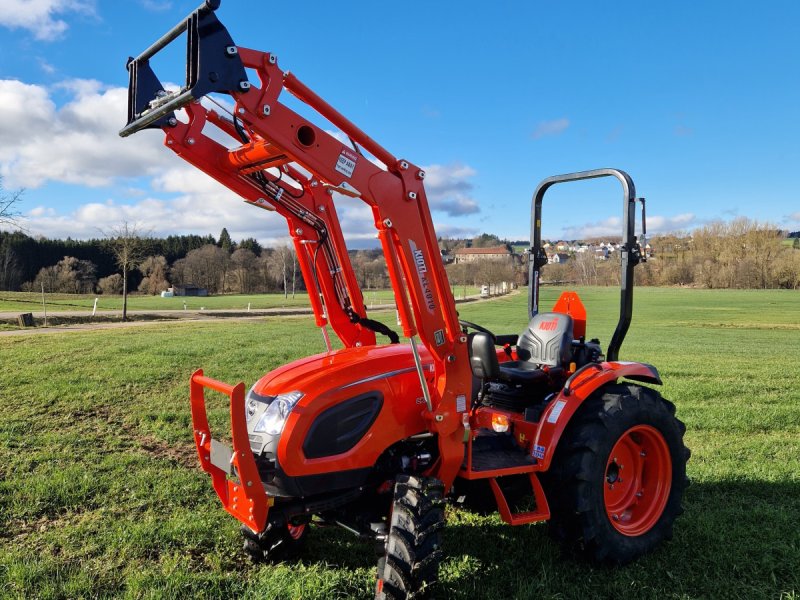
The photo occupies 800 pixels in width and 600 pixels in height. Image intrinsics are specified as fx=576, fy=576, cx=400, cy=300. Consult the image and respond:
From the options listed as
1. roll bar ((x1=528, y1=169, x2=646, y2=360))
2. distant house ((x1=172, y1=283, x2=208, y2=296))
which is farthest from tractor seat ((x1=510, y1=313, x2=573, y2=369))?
distant house ((x1=172, y1=283, x2=208, y2=296))

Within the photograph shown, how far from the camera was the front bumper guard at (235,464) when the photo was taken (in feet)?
9.62

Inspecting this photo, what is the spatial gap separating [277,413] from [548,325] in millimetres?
2244

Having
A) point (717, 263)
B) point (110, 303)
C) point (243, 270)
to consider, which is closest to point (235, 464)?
point (110, 303)

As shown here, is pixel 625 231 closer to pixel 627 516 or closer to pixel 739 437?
pixel 627 516

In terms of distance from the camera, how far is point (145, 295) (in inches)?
2835

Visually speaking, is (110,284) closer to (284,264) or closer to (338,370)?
(284,264)

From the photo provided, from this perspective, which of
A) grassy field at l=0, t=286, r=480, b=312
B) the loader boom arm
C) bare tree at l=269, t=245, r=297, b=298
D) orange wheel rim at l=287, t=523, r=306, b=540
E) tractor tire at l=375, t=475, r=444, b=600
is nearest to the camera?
the loader boom arm

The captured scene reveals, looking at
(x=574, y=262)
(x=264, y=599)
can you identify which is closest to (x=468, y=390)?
(x=264, y=599)

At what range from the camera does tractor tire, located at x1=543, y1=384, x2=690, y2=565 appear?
3682 mm

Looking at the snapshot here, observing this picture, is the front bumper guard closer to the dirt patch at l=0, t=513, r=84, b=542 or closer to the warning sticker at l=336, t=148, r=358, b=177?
the warning sticker at l=336, t=148, r=358, b=177

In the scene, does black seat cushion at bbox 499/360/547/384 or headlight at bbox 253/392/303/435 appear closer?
headlight at bbox 253/392/303/435

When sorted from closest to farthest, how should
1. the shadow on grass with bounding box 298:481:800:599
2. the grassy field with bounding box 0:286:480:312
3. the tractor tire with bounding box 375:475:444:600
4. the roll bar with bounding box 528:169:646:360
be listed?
the tractor tire with bounding box 375:475:444:600
the shadow on grass with bounding box 298:481:800:599
the roll bar with bounding box 528:169:646:360
the grassy field with bounding box 0:286:480:312

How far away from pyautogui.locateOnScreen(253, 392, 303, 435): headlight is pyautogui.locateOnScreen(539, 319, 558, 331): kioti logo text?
2099 millimetres

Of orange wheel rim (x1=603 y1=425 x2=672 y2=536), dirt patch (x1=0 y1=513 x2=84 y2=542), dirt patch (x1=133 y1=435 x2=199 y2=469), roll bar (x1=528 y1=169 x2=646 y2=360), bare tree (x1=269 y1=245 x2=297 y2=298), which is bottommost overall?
dirt patch (x1=0 y1=513 x2=84 y2=542)
